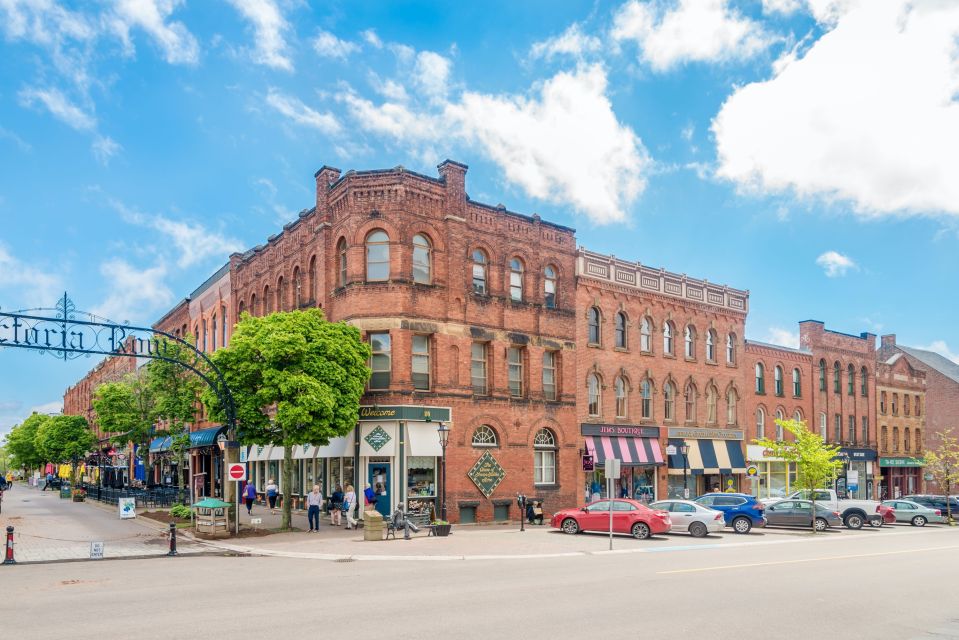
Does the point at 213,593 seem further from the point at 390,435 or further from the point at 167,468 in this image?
the point at 167,468

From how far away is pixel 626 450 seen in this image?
39969 mm

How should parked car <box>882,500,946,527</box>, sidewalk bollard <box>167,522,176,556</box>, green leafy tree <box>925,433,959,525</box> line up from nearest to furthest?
sidewalk bollard <box>167,522,176,556</box>, parked car <box>882,500,946,527</box>, green leafy tree <box>925,433,959,525</box>

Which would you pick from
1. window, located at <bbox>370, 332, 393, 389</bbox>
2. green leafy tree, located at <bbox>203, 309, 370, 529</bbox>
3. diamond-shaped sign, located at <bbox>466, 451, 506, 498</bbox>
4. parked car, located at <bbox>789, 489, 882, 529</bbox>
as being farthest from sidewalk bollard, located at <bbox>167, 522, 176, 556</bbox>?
parked car, located at <bbox>789, 489, 882, 529</bbox>

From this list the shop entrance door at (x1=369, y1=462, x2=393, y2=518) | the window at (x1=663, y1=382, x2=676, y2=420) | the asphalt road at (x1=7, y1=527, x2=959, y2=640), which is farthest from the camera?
the window at (x1=663, y1=382, x2=676, y2=420)

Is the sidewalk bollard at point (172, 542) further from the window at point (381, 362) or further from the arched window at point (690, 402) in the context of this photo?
the arched window at point (690, 402)

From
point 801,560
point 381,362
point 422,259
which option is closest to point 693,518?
point 801,560

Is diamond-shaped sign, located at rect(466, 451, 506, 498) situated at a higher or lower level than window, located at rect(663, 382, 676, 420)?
lower

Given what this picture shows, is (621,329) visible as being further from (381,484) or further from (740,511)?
(381,484)

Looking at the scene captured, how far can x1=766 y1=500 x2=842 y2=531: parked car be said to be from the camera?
34.1 meters

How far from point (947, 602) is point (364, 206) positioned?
24.5 meters

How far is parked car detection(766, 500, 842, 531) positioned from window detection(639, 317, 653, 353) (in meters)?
10.6

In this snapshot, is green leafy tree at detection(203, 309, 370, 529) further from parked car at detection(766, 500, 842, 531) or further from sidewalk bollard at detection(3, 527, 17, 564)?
parked car at detection(766, 500, 842, 531)

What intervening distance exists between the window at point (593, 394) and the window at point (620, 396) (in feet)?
4.76

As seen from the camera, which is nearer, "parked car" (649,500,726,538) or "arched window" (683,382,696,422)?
"parked car" (649,500,726,538)
